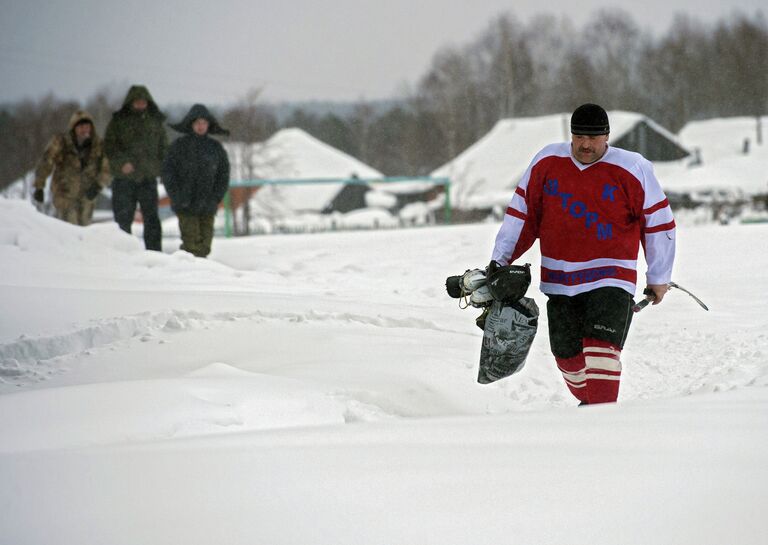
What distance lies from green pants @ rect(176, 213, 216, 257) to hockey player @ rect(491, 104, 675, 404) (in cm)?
586

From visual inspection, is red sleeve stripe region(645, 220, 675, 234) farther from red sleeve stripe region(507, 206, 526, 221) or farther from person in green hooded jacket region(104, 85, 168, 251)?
person in green hooded jacket region(104, 85, 168, 251)

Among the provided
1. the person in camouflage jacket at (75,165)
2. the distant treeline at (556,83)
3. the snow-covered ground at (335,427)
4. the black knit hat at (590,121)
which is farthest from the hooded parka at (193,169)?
the distant treeline at (556,83)

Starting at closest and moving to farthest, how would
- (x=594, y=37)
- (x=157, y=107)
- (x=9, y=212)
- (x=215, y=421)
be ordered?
1. (x=215, y=421)
2. (x=9, y=212)
3. (x=157, y=107)
4. (x=594, y=37)

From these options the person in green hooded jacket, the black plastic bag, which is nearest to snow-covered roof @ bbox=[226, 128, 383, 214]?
the person in green hooded jacket

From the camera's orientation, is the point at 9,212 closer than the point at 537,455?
No

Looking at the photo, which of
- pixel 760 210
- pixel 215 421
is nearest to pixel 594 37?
pixel 760 210

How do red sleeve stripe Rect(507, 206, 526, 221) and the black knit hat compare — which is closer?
the black knit hat

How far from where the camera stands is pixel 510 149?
52781mm

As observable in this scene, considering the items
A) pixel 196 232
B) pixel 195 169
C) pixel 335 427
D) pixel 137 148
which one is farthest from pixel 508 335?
pixel 137 148

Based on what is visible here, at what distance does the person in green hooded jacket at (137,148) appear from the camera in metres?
10.2

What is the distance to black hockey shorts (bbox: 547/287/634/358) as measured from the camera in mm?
4398

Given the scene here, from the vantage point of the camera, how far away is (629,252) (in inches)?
174

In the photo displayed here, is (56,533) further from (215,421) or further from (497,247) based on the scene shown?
(497,247)

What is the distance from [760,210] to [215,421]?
2701cm
